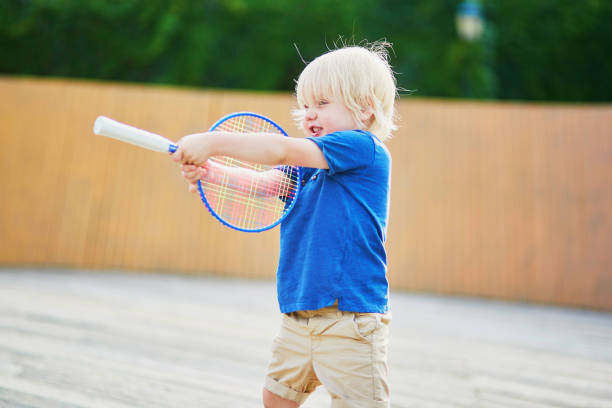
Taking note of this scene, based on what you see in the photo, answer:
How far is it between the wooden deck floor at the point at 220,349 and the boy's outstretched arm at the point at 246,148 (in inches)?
51.4

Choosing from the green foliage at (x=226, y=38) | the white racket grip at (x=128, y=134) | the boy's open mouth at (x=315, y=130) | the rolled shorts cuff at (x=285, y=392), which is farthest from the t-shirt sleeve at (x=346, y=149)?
the green foliage at (x=226, y=38)

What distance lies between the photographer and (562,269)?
6.12 m

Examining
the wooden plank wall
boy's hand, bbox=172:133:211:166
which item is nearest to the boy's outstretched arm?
boy's hand, bbox=172:133:211:166

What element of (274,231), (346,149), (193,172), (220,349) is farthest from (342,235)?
(274,231)

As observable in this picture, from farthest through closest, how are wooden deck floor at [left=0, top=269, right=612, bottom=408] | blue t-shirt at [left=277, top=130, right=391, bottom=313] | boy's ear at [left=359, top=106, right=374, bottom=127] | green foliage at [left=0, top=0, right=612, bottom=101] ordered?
green foliage at [left=0, top=0, right=612, bottom=101]
wooden deck floor at [left=0, top=269, right=612, bottom=408]
boy's ear at [left=359, top=106, right=374, bottom=127]
blue t-shirt at [left=277, top=130, right=391, bottom=313]

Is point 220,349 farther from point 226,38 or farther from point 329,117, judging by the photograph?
point 226,38

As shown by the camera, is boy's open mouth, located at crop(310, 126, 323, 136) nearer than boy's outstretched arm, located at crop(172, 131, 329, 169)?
No

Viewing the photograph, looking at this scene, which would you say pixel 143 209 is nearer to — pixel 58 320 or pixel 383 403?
pixel 58 320

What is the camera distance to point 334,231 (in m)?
1.54

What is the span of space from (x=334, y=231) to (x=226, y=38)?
11.5 m

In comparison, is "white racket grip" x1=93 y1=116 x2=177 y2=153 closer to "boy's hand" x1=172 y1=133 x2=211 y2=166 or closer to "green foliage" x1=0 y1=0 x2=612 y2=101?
"boy's hand" x1=172 y1=133 x2=211 y2=166

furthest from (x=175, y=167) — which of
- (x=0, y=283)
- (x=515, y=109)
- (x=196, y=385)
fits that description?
(x=196, y=385)

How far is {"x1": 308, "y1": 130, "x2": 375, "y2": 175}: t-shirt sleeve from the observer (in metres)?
1.49

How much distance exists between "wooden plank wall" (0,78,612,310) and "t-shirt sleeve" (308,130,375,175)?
5144 millimetres
